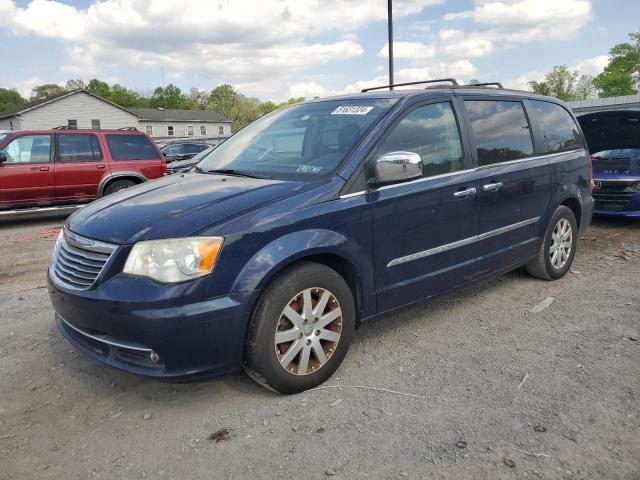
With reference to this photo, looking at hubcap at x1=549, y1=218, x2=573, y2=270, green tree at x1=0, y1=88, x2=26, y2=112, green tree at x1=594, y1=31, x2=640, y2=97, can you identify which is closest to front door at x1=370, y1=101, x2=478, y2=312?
hubcap at x1=549, y1=218, x2=573, y2=270

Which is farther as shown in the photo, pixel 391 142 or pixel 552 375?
pixel 391 142

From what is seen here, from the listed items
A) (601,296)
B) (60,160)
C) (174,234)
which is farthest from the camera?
(60,160)

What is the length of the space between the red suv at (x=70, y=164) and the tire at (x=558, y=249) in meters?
7.90

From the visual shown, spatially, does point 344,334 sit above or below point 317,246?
below

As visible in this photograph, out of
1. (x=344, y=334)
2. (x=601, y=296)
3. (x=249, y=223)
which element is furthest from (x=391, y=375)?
(x=601, y=296)

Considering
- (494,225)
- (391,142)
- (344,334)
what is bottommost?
(344,334)

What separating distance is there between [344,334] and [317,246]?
611 millimetres

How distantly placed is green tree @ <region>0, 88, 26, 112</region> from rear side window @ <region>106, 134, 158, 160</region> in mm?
90472

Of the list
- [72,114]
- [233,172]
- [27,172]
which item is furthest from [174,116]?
[233,172]

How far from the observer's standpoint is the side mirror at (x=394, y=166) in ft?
10.6

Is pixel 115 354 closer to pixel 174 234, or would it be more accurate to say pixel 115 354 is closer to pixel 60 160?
pixel 174 234

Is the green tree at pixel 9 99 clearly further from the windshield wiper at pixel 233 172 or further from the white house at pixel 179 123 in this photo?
the windshield wiper at pixel 233 172

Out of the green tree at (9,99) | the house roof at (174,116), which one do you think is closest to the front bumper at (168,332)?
the house roof at (174,116)

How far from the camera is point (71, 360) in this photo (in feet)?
11.8
